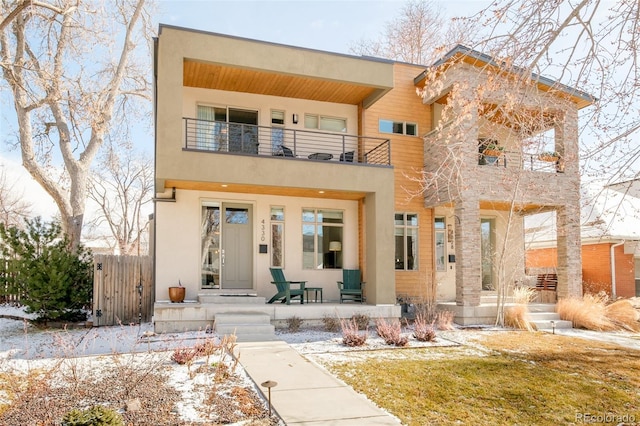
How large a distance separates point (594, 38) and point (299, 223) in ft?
31.4

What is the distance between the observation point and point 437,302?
15.0 meters

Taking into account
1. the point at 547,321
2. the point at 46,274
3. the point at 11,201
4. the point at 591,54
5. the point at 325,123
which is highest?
the point at 325,123

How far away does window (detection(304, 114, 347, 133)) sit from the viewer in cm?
1458

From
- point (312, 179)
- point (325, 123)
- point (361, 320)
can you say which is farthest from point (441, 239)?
point (312, 179)

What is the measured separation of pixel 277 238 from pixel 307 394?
26.0ft

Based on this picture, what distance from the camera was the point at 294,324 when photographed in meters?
11.6

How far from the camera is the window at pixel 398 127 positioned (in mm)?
15336

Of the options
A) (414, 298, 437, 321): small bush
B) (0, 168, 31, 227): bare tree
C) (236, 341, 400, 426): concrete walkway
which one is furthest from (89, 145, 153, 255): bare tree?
(236, 341, 400, 426): concrete walkway

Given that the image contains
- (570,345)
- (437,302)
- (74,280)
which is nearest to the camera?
(570,345)

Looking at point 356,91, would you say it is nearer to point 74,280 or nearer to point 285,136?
point 285,136

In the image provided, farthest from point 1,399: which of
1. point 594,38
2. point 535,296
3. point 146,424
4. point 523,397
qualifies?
point 535,296

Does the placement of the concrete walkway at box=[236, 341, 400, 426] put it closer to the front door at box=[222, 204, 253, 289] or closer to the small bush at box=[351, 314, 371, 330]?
the small bush at box=[351, 314, 371, 330]

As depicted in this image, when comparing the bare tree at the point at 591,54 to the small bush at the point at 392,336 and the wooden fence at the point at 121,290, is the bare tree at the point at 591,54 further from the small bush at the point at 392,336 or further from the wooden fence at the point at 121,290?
the wooden fence at the point at 121,290

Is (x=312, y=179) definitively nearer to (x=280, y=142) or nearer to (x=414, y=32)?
(x=280, y=142)
